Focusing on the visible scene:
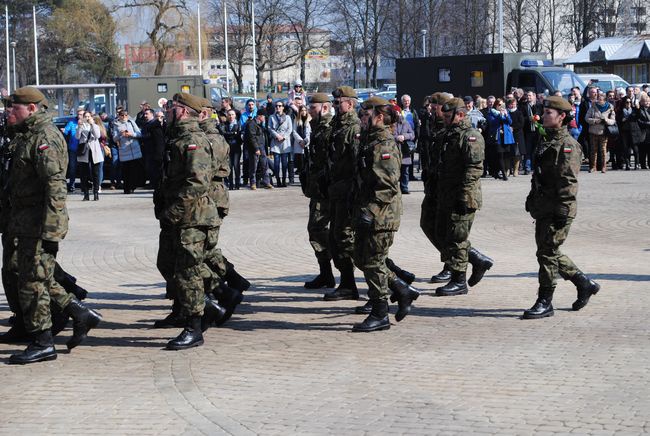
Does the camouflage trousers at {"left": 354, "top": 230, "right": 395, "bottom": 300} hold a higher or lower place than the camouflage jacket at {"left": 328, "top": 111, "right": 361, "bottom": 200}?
lower

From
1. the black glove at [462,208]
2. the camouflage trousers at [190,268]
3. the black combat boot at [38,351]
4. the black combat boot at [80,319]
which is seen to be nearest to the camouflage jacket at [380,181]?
the camouflage trousers at [190,268]

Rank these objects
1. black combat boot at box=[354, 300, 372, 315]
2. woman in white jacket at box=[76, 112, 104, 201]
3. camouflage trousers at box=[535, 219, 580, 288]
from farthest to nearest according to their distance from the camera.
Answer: woman in white jacket at box=[76, 112, 104, 201], black combat boot at box=[354, 300, 372, 315], camouflage trousers at box=[535, 219, 580, 288]

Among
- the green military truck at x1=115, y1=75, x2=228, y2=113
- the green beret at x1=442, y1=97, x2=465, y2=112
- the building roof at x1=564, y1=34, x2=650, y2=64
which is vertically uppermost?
the building roof at x1=564, y1=34, x2=650, y2=64

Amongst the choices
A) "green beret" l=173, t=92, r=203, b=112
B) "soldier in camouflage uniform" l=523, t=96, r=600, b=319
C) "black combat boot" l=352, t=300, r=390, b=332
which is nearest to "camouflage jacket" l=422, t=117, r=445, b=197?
"soldier in camouflage uniform" l=523, t=96, r=600, b=319

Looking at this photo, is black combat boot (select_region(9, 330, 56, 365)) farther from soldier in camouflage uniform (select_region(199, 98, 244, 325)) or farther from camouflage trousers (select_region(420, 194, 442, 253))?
camouflage trousers (select_region(420, 194, 442, 253))

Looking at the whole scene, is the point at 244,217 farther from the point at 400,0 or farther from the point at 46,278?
the point at 400,0

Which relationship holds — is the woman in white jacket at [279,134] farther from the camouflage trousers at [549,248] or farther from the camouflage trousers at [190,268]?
the camouflage trousers at [190,268]

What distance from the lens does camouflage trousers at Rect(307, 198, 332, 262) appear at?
10359 millimetres

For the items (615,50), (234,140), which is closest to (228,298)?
(234,140)

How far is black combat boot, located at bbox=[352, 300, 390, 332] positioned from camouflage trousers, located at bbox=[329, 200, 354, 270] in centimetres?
118

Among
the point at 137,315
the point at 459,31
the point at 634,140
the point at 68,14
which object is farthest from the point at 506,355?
the point at 68,14

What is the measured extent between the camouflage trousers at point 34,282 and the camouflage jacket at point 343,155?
114 inches

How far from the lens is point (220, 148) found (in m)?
9.37

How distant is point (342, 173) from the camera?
976 centimetres
